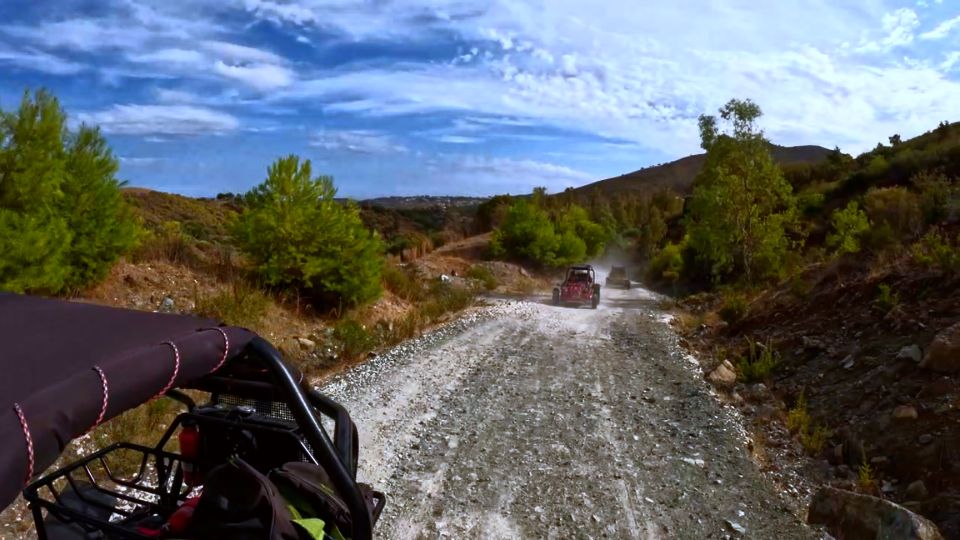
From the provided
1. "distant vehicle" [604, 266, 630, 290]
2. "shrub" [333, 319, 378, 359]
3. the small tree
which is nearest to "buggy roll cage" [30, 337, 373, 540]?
"shrub" [333, 319, 378, 359]

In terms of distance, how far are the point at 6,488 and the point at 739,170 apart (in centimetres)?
2561

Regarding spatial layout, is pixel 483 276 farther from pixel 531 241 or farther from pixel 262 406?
pixel 262 406

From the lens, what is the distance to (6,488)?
1.53 meters

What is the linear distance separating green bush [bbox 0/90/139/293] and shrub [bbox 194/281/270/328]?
1.52 metres

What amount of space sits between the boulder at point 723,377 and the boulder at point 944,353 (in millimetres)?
2779

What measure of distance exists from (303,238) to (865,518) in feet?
36.0

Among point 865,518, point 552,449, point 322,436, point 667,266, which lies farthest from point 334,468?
point 667,266

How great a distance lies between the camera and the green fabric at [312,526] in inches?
83.2

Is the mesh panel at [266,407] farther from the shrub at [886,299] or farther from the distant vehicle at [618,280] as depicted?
the distant vehicle at [618,280]

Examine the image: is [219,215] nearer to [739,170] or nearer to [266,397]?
[739,170]

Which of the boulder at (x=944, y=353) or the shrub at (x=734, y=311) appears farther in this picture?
the shrub at (x=734, y=311)

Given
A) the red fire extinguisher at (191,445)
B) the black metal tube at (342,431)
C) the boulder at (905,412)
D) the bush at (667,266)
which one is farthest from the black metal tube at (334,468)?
the bush at (667,266)

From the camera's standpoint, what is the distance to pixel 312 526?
2.15m

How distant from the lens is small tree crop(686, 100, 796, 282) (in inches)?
903
